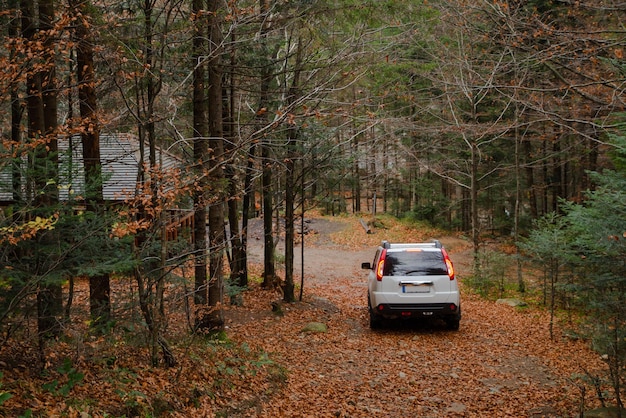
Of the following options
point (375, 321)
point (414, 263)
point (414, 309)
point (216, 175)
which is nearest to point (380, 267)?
point (414, 263)

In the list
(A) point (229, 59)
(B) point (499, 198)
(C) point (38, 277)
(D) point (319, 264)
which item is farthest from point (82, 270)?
(B) point (499, 198)

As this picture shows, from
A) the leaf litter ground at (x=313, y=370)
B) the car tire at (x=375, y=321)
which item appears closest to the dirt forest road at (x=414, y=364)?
the leaf litter ground at (x=313, y=370)

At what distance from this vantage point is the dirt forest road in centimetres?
719

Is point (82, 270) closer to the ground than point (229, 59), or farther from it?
closer to the ground

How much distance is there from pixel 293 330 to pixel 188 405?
5710mm

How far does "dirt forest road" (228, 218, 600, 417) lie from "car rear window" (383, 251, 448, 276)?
145cm

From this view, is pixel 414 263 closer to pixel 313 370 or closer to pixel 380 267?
pixel 380 267

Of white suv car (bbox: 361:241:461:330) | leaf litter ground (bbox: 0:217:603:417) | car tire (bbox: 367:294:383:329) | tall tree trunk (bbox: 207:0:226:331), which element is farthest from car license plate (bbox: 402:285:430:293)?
tall tree trunk (bbox: 207:0:226:331)

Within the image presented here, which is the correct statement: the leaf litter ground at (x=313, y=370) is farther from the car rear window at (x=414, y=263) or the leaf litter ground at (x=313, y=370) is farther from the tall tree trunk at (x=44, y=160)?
the car rear window at (x=414, y=263)

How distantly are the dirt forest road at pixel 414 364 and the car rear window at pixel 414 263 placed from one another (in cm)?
145

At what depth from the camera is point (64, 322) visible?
215 inches

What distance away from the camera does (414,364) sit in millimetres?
9289

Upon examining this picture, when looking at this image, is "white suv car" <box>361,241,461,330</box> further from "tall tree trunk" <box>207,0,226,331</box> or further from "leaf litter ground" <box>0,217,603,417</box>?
"tall tree trunk" <box>207,0,226,331</box>

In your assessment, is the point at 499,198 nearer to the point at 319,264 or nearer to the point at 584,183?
the point at 584,183
